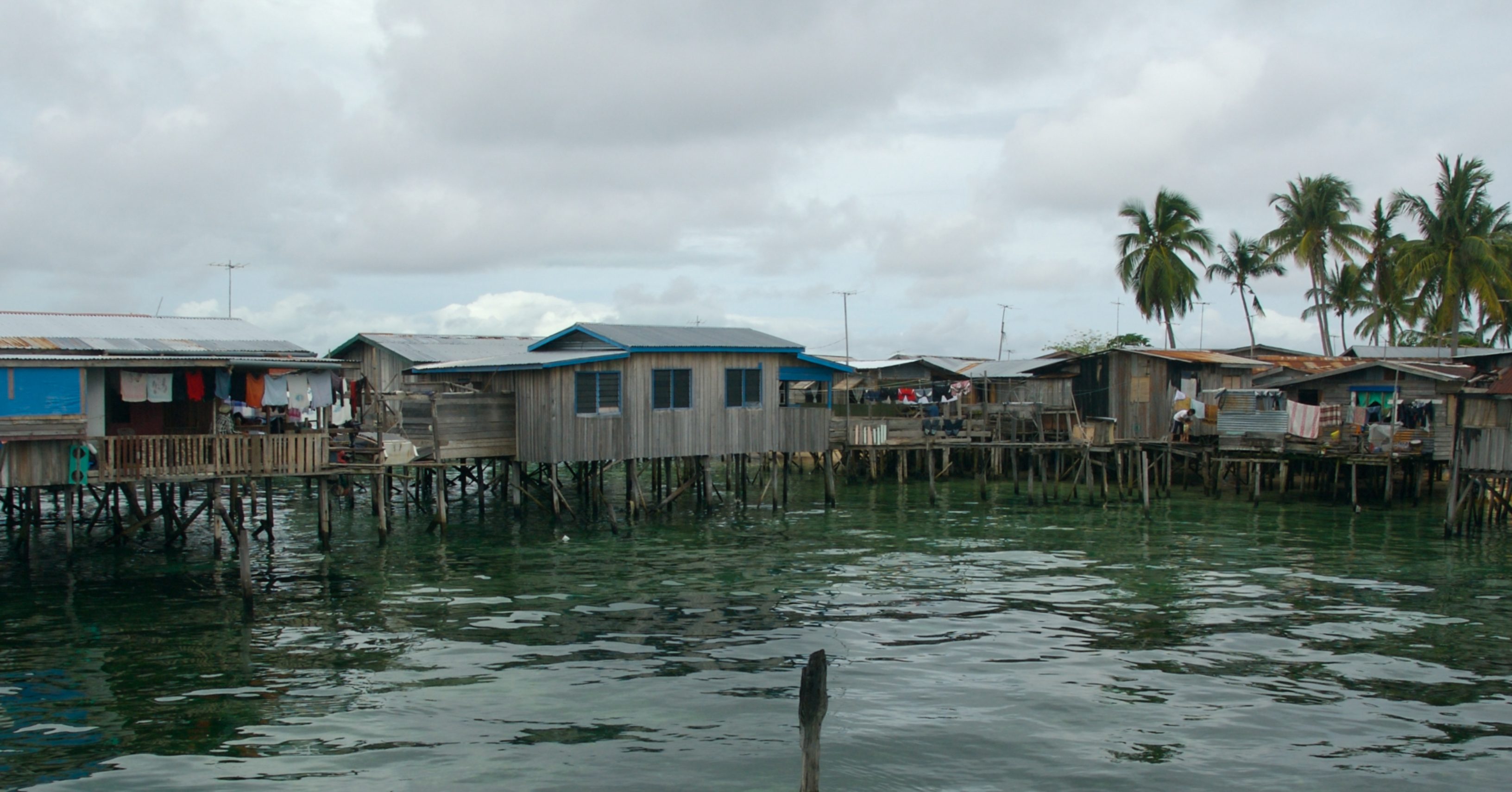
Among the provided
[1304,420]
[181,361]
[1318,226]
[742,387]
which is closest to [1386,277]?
[1318,226]

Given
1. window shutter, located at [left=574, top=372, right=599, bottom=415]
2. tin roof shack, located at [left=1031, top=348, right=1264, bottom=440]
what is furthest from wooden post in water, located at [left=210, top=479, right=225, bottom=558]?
tin roof shack, located at [left=1031, top=348, right=1264, bottom=440]

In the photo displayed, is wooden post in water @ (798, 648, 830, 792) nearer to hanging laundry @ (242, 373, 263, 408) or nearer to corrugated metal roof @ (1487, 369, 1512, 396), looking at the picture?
hanging laundry @ (242, 373, 263, 408)

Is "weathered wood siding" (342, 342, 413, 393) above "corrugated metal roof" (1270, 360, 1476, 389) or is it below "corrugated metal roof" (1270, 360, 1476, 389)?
above

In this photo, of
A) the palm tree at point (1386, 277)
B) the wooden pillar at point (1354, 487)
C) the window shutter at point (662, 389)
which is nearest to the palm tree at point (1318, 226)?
the palm tree at point (1386, 277)

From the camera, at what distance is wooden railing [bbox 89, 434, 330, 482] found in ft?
74.7

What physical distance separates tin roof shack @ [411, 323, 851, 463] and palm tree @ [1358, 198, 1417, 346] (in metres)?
33.2

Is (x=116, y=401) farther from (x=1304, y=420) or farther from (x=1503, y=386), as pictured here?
(x=1304, y=420)

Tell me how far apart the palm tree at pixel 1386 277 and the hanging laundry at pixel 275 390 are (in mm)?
47353

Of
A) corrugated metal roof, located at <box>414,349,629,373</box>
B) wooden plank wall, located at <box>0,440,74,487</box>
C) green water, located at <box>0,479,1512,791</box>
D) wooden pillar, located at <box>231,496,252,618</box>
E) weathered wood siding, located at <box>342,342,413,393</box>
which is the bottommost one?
green water, located at <box>0,479,1512,791</box>

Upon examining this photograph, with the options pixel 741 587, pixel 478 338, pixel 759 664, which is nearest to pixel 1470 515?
pixel 741 587

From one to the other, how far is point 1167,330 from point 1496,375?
106 feet

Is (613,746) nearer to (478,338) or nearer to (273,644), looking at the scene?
(273,644)

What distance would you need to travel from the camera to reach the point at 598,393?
30297 millimetres

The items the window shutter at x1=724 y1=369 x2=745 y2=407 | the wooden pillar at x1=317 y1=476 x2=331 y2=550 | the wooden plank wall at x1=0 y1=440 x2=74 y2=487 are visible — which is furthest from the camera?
→ the window shutter at x1=724 y1=369 x2=745 y2=407
